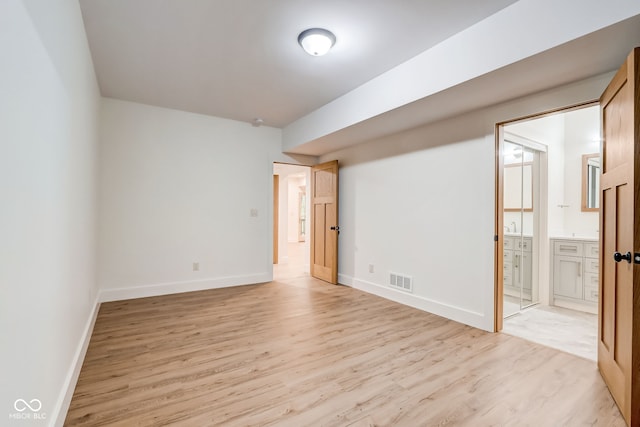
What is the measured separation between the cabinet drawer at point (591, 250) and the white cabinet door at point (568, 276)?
0.32ft

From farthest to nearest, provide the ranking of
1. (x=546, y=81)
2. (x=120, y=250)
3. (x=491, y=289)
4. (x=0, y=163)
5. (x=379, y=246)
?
(x=379, y=246) < (x=120, y=250) < (x=491, y=289) < (x=546, y=81) < (x=0, y=163)

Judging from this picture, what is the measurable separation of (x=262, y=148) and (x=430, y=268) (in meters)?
3.31

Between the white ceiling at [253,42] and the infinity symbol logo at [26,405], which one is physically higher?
the white ceiling at [253,42]

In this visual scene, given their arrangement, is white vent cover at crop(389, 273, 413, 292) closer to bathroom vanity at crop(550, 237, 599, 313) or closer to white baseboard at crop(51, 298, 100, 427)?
bathroom vanity at crop(550, 237, 599, 313)

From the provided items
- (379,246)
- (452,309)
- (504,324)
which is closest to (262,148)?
(379,246)

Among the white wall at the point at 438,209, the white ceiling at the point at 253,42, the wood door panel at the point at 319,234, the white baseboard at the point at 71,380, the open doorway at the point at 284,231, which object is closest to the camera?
the white baseboard at the point at 71,380

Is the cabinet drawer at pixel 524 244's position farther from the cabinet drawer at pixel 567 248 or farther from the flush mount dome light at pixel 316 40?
the flush mount dome light at pixel 316 40

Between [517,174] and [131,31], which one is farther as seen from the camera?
[517,174]

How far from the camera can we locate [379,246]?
4.52 metres

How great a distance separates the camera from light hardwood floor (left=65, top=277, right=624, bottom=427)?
1828 millimetres

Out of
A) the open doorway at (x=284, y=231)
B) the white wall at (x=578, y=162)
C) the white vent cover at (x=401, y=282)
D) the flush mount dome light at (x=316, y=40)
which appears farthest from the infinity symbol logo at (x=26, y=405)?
the white wall at (x=578, y=162)

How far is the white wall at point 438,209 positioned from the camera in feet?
10.3

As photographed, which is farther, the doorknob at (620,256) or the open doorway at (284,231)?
the open doorway at (284,231)

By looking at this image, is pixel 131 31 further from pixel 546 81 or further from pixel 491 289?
pixel 491 289
